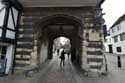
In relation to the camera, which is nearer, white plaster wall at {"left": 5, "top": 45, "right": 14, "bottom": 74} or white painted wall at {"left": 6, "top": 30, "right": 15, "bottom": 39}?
white painted wall at {"left": 6, "top": 30, "right": 15, "bottom": 39}

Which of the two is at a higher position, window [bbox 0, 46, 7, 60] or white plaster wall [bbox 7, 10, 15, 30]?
white plaster wall [bbox 7, 10, 15, 30]

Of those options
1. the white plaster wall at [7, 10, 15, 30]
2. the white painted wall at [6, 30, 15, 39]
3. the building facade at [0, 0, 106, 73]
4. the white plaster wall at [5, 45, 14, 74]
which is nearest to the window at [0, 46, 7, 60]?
the white plaster wall at [5, 45, 14, 74]

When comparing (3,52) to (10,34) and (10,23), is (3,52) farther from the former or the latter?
(10,23)

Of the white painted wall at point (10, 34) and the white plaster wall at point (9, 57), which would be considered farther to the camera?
the white plaster wall at point (9, 57)

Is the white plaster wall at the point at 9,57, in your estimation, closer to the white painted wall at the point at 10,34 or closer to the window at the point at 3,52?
the window at the point at 3,52

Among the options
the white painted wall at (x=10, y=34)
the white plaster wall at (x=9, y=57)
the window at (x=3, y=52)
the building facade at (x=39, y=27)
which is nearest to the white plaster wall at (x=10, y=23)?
the building facade at (x=39, y=27)

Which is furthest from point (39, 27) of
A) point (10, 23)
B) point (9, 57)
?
point (9, 57)

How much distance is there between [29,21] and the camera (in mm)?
7000

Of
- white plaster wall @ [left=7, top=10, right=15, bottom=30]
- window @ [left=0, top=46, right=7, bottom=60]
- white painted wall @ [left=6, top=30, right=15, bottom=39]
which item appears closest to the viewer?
white painted wall @ [left=6, top=30, right=15, bottom=39]

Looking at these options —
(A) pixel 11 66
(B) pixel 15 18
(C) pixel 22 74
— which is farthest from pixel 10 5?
(C) pixel 22 74

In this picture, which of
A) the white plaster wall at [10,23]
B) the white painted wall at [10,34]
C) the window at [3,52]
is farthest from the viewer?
the window at [3,52]

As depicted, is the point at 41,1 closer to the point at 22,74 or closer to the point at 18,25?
the point at 18,25

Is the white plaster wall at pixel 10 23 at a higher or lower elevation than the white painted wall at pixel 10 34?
higher

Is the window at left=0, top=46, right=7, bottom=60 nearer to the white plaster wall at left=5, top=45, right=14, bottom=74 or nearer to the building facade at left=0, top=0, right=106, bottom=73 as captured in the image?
the white plaster wall at left=5, top=45, right=14, bottom=74
